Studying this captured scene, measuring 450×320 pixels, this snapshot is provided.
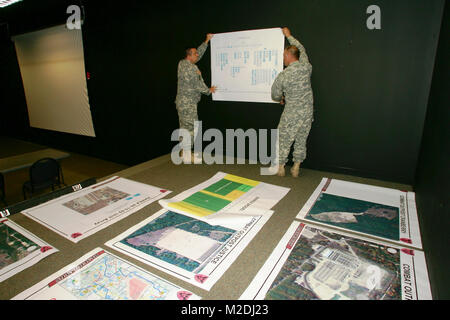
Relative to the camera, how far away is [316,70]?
248 cm

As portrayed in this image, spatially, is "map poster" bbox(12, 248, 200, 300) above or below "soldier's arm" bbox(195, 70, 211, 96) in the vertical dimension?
below

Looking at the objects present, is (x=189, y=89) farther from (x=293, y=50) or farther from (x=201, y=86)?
(x=293, y=50)

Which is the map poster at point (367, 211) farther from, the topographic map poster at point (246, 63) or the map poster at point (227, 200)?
the topographic map poster at point (246, 63)

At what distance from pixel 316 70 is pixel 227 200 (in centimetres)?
159

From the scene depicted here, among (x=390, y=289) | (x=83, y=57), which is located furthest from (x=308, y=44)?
(x=83, y=57)

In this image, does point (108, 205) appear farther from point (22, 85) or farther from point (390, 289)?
A: point (22, 85)

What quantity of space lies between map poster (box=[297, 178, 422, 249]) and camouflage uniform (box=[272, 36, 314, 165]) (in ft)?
1.73

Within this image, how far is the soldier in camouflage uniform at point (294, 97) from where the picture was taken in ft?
7.36

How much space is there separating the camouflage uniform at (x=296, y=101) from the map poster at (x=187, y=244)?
1043 mm

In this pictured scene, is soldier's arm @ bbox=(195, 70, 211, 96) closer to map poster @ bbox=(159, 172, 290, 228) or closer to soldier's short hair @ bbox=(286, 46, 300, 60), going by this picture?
soldier's short hair @ bbox=(286, 46, 300, 60)

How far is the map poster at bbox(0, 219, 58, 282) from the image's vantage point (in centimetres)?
118

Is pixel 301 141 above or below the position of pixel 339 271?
above

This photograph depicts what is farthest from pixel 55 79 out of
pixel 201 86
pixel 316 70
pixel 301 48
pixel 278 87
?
pixel 316 70

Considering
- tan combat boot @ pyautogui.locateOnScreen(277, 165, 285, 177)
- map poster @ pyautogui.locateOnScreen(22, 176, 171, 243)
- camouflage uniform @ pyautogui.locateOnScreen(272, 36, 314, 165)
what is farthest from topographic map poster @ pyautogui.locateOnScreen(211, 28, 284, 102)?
map poster @ pyautogui.locateOnScreen(22, 176, 171, 243)
